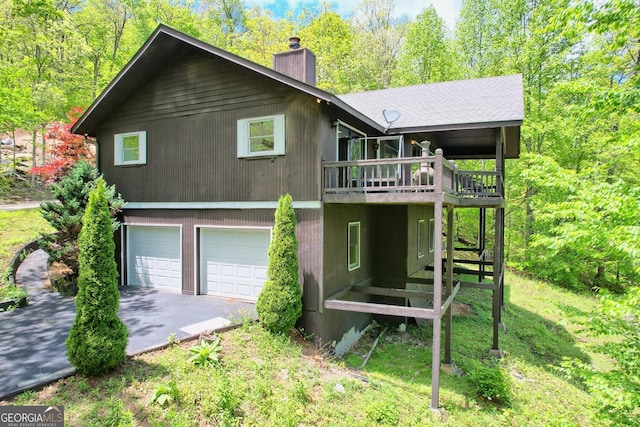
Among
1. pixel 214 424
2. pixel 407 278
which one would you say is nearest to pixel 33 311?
pixel 214 424

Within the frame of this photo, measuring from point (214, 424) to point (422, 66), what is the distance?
24.7m

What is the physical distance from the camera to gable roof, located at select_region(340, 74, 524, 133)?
Result: 9570 millimetres

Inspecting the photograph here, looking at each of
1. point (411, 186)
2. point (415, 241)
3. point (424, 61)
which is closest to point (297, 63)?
point (411, 186)

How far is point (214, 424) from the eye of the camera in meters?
5.11

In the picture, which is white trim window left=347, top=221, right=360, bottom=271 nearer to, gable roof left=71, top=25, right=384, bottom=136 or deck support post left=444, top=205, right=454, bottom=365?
deck support post left=444, top=205, right=454, bottom=365

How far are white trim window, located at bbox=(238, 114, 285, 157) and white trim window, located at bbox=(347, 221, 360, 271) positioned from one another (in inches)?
117

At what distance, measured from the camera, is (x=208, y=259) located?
10.3 m

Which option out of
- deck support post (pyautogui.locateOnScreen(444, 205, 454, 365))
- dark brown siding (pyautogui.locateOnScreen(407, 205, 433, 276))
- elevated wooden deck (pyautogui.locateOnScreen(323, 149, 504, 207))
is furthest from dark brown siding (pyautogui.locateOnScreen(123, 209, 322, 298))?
dark brown siding (pyautogui.locateOnScreen(407, 205, 433, 276))

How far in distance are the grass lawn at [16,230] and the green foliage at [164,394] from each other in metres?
8.45

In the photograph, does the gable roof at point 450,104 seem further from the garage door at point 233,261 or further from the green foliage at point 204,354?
the green foliage at point 204,354

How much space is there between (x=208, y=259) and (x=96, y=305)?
4.90 m

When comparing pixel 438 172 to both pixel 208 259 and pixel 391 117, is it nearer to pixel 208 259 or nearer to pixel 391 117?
pixel 391 117

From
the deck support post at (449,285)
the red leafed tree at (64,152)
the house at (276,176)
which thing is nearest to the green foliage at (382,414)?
the house at (276,176)

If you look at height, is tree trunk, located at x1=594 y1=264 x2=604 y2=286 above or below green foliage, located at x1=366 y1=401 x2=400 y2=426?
below
